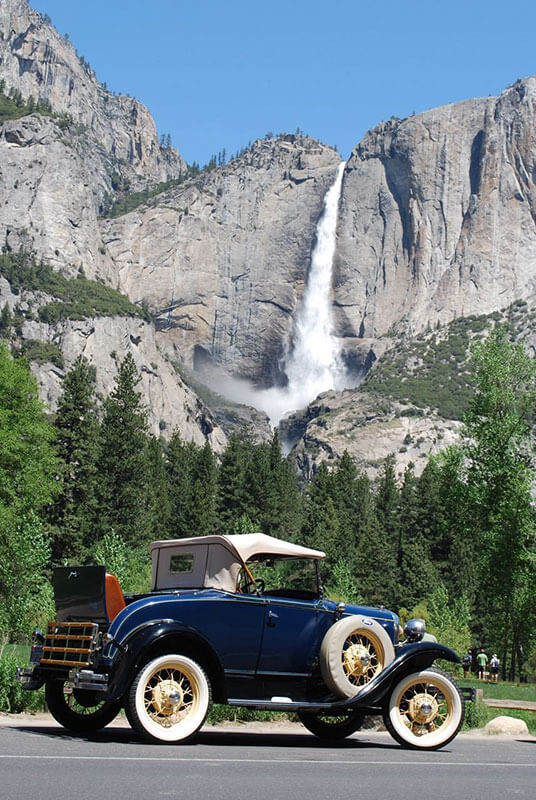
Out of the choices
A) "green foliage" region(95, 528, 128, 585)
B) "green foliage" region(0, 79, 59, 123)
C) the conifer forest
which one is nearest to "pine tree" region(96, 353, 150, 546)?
the conifer forest

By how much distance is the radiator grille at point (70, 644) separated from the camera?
1064 centimetres

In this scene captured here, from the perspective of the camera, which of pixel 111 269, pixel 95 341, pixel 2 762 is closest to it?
pixel 2 762

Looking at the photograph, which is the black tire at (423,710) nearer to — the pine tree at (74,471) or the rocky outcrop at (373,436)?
the pine tree at (74,471)

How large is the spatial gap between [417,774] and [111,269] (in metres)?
186

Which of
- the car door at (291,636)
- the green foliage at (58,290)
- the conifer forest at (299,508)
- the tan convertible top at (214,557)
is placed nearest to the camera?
the car door at (291,636)

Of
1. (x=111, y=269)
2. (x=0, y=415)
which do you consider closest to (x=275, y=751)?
(x=0, y=415)

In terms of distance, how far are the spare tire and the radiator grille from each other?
271 centimetres

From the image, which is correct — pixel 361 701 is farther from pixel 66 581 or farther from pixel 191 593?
pixel 66 581

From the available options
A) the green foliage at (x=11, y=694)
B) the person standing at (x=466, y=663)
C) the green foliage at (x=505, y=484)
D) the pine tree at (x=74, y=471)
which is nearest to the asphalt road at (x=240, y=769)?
the green foliage at (x=11, y=694)

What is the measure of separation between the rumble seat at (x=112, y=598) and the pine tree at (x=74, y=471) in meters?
53.2

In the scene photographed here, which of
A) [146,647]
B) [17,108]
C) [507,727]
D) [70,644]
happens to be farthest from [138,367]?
[146,647]

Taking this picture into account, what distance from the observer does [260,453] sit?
9256 cm

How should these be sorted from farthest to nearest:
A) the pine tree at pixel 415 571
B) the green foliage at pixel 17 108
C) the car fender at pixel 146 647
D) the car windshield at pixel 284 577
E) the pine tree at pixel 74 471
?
the green foliage at pixel 17 108 < the pine tree at pixel 415 571 < the pine tree at pixel 74 471 < the car windshield at pixel 284 577 < the car fender at pixel 146 647

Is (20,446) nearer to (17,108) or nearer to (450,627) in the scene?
(450,627)
